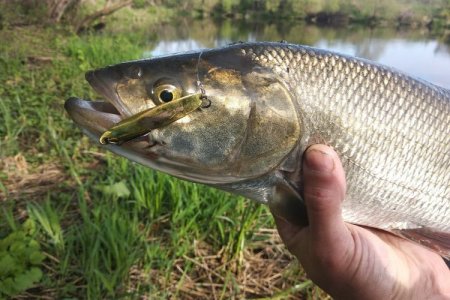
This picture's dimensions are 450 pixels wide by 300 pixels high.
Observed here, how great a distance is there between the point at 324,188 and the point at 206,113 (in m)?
0.55

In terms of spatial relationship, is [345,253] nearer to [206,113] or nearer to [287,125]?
[287,125]

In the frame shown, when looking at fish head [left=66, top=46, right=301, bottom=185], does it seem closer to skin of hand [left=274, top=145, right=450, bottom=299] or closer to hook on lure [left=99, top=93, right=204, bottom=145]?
hook on lure [left=99, top=93, right=204, bottom=145]

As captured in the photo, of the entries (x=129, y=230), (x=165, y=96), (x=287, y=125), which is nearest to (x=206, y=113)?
(x=165, y=96)

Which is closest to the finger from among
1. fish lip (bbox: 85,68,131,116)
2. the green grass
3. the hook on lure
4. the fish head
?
the fish head

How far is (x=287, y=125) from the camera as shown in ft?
5.46

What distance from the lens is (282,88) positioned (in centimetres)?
167

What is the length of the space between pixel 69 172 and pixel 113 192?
31.0 inches

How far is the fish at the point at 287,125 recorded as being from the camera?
152 cm

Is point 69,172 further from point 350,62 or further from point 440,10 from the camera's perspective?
point 440,10

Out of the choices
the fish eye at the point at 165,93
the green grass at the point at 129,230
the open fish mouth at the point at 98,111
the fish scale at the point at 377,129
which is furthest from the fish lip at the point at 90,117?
the green grass at the point at 129,230

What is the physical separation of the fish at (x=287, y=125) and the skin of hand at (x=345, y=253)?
0.09 m

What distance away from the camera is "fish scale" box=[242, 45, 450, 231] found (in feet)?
5.68

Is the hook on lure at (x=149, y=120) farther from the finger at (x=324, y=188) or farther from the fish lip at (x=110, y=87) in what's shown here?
the finger at (x=324, y=188)

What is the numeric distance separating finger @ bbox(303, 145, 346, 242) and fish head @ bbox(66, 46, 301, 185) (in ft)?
0.39
